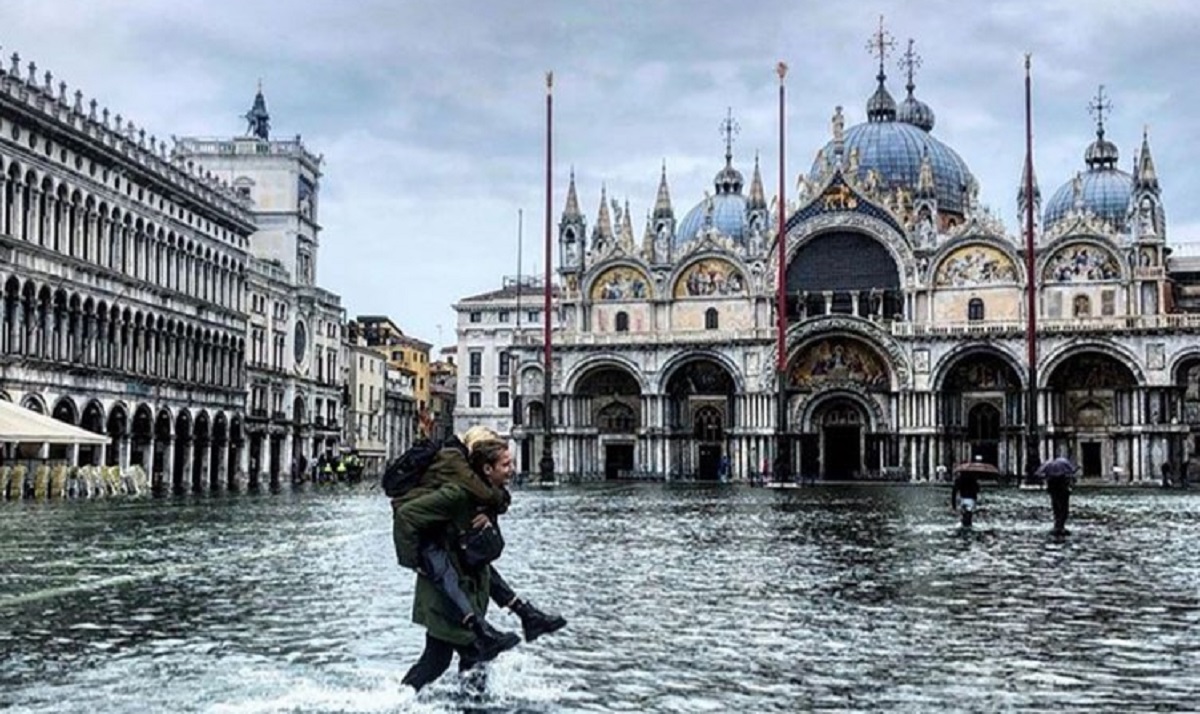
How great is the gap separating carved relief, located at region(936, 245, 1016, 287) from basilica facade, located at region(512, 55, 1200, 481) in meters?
0.11

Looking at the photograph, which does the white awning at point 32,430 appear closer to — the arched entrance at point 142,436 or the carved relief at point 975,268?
the arched entrance at point 142,436

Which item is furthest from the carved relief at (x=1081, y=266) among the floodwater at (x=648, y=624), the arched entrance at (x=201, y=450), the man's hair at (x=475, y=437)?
the man's hair at (x=475, y=437)

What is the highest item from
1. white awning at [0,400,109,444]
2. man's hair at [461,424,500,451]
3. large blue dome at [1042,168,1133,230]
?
large blue dome at [1042,168,1133,230]

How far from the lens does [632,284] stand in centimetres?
8812

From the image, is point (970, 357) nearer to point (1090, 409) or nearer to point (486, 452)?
point (1090, 409)

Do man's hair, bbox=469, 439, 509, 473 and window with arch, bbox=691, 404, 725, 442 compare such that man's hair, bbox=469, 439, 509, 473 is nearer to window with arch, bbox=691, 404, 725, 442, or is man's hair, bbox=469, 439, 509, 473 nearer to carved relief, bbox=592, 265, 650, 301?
window with arch, bbox=691, 404, 725, 442

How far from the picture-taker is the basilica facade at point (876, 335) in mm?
77188

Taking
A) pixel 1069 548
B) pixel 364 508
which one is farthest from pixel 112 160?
pixel 1069 548

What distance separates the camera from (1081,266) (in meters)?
78.5

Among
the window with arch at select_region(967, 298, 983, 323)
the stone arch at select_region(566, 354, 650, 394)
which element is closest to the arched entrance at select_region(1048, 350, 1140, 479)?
the window with arch at select_region(967, 298, 983, 323)

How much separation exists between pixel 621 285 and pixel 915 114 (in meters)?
24.2

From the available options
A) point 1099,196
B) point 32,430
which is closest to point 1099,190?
point 1099,196

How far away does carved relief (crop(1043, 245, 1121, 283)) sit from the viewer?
3073 inches

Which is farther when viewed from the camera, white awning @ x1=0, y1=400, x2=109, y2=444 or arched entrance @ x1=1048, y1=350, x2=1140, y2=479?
arched entrance @ x1=1048, y1=350, x2=1140, y2=479
